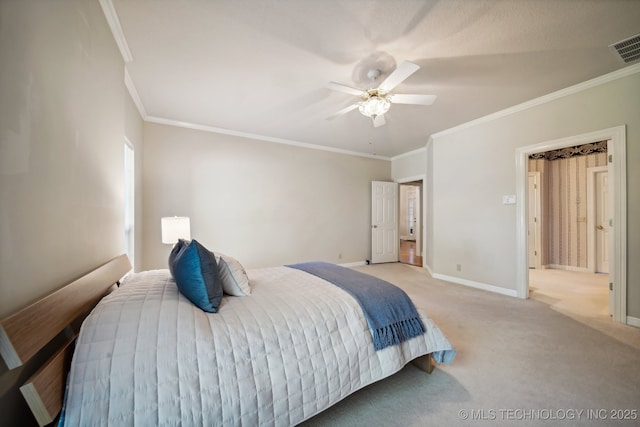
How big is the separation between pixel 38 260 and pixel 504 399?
2.54m

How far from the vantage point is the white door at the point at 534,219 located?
542cm

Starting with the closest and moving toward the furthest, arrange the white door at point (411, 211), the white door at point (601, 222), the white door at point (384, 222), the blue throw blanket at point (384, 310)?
the blue throw blanket at point (384, 310) < the white door at point (601, 222) < the white door at point (384, 222) < the white door at point (411, 211)

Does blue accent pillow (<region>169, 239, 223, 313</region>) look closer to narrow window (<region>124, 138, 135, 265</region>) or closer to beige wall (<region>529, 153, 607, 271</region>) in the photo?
narrow window (<region>124, 138, 135, 265</region>)

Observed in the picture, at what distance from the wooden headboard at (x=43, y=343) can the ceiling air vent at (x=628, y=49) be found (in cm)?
412

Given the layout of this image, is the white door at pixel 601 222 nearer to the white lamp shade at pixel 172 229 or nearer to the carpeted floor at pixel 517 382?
the carpeted floor at pixel 517 382

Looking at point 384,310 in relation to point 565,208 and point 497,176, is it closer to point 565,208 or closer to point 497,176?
point 497,176

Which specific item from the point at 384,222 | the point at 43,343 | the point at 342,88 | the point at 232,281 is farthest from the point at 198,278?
the point at 384,222

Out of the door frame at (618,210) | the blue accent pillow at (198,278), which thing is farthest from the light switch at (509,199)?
the blue accent pillow at (198,278)

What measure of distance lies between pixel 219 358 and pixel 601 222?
23.5 ft

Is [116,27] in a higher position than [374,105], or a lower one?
higher

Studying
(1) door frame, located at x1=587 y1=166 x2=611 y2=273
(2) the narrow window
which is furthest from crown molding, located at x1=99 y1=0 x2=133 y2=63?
(1) door frame, located at x1=587 y1=166 x2=611 y2=273

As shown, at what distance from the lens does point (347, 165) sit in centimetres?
555

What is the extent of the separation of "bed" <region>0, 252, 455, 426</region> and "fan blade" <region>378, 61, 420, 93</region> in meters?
1.74

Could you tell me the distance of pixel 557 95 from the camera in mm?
3002
